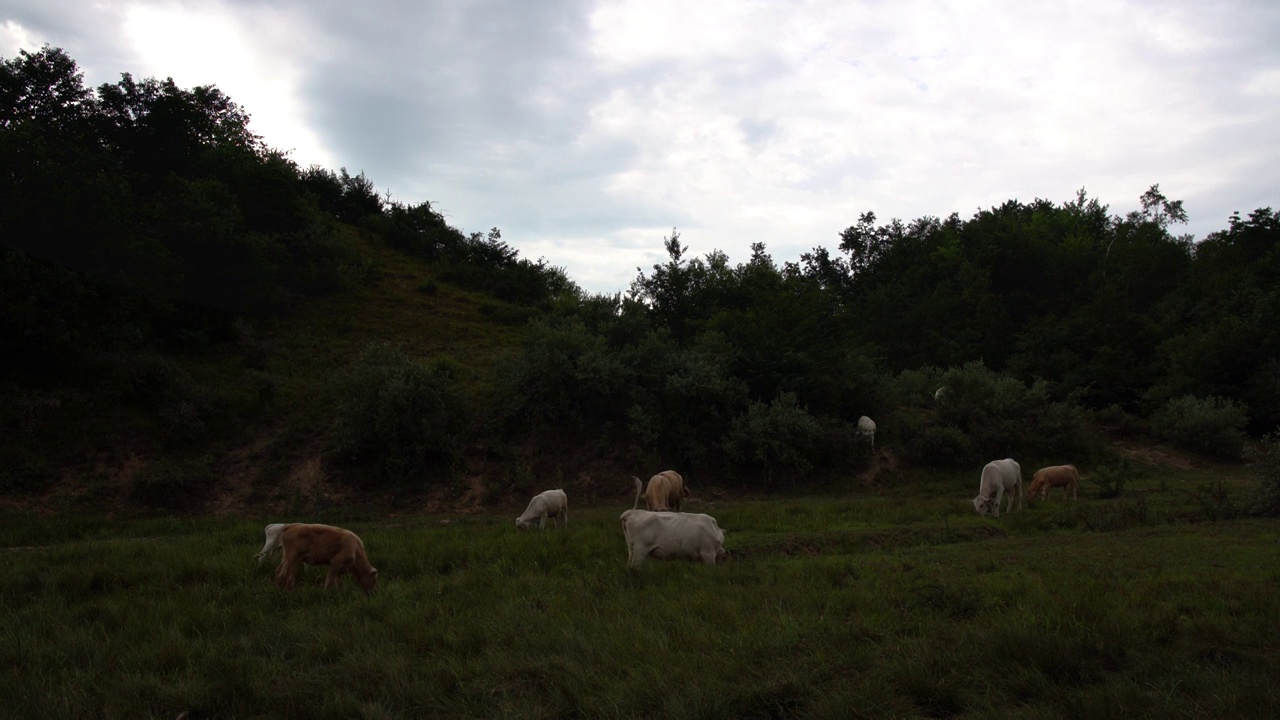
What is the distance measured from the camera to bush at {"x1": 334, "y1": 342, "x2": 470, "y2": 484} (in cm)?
2256

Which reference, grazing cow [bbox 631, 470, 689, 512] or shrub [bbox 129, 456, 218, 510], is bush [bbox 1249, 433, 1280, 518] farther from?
shrub [bbox 129, 456, 218, 510]

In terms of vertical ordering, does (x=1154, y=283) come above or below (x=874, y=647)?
above

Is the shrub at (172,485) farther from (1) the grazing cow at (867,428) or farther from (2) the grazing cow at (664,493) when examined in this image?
(1) the grazing cow at (867,428)

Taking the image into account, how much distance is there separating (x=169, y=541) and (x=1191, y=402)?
3533cm

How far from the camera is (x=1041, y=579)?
29.2ft

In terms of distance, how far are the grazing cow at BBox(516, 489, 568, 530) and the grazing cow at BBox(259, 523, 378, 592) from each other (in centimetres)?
546

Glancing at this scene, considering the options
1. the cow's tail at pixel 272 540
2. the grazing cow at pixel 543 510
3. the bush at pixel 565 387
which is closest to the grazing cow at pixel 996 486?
the grazing cow at pixel 543 510

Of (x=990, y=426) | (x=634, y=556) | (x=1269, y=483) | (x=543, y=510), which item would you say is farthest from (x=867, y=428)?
(x=634, y=556)

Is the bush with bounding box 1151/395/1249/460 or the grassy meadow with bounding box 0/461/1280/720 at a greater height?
the bush with bounding box 1151/395/1249/460

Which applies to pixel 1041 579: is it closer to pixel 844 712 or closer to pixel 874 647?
pixel 874 647

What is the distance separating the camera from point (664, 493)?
17688mm

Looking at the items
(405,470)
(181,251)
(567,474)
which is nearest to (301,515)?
(405,470)

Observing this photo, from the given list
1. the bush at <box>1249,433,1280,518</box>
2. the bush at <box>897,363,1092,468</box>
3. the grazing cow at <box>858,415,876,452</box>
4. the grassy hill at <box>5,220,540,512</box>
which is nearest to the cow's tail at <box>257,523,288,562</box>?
the grassy hill at <box>5,220,540,512</box>

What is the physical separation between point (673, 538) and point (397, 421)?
13472 mm
